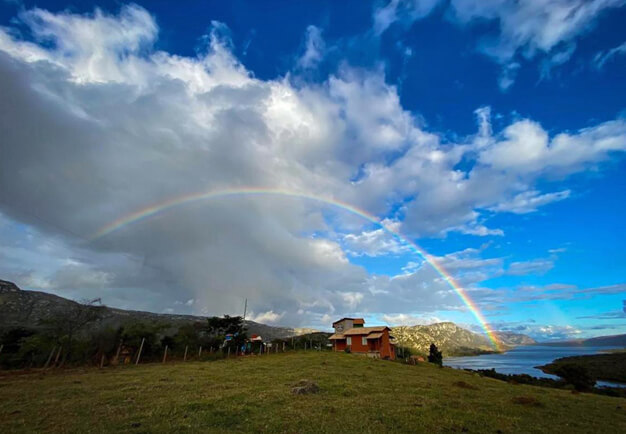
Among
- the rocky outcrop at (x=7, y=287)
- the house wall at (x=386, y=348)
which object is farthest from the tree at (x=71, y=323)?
the rocky outcrop at (x=7, y=287)

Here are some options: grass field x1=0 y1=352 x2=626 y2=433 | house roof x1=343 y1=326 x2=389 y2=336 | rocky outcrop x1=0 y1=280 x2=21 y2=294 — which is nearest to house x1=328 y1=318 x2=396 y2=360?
house roof x1=343 y1=326 x2=389 y2=336

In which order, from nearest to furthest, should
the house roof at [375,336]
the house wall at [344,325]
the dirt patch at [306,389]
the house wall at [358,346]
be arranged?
the dirt patch at [306,389] → the house roof at [375,336] → the house wall at [358,346] → the house wall at [344,325]

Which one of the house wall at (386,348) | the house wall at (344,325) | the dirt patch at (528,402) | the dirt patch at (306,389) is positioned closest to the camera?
the dirt patch at (528,402)

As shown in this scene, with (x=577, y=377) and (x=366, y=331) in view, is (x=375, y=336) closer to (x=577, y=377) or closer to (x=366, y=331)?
(x=366, y=331)

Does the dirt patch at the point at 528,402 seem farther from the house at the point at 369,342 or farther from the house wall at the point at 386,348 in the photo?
the house wall at the point at 386,348

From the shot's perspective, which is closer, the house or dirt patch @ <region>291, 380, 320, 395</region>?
dirt patch @ <region>291, 380, 320, 395</region>

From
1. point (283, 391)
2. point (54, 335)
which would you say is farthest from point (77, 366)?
point (283, 391)

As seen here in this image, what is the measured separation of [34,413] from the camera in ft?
46.3

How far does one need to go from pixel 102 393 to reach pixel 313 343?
193ft

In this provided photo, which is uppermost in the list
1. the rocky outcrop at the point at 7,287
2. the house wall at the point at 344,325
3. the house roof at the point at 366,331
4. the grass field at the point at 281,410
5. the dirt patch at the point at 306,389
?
the rocky outcrop at the point at 7,287

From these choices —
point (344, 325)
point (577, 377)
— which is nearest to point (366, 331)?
point (344, 325)

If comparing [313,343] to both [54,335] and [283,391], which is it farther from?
[283,391]

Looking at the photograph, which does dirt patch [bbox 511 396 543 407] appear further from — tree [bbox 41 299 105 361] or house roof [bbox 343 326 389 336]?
house roof [bbox 343 326 389 336]

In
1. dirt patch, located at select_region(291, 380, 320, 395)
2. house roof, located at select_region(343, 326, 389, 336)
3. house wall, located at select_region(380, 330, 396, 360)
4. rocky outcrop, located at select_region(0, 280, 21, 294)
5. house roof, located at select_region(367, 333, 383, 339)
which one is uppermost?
rocky outcrop, located at select_region(0, 280, 21, 294)
